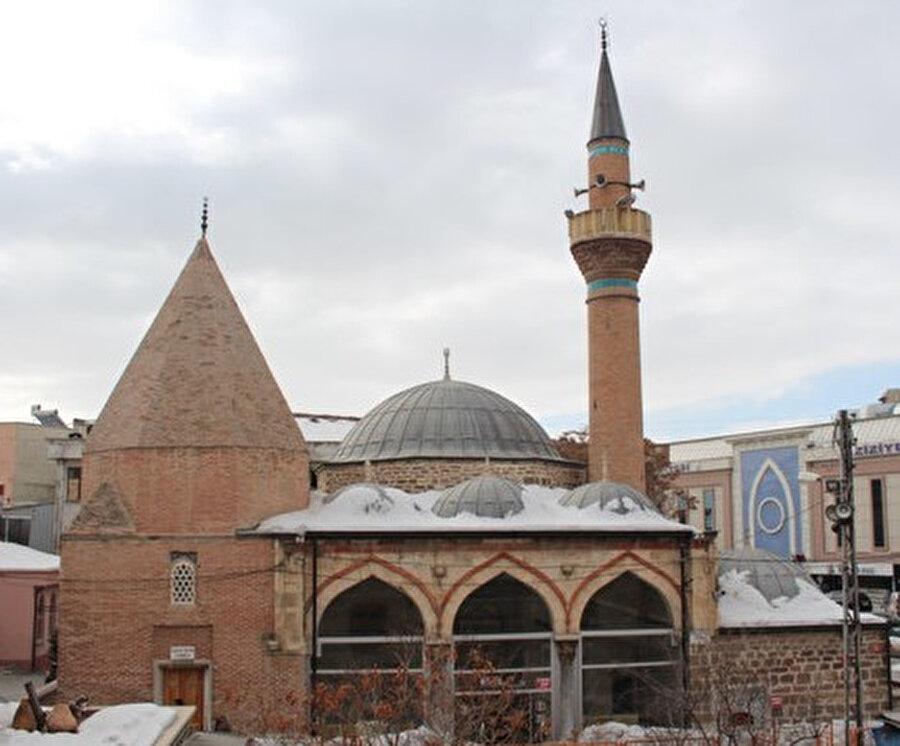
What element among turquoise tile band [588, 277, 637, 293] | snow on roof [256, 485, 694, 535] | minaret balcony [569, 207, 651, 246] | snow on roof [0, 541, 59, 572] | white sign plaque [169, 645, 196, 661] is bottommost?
white sign plaque [169, 645, 196, 661]

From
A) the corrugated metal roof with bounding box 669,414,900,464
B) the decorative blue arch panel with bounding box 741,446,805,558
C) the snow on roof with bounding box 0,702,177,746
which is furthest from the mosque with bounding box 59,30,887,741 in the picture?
the decorative blue arch panel with bounding box 741,446,805,558

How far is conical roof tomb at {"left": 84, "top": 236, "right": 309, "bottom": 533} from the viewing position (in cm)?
1788

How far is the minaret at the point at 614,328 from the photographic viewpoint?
931 inches

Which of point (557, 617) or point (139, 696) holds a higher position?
point (557, 617)

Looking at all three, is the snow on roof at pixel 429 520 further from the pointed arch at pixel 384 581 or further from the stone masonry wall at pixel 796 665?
the stone masonry wall at pixel 796 665

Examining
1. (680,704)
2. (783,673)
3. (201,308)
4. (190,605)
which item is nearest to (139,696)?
(190,605)

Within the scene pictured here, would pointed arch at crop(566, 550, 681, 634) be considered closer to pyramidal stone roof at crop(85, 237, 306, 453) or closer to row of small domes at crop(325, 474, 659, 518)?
row of small domes at crop(325, 474, 659, 518)

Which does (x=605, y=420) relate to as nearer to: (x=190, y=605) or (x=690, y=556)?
(x=690, y=556)

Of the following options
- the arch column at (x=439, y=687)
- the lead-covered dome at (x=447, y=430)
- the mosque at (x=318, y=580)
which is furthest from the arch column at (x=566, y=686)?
the lead-covered dome at (x=447, y=430)

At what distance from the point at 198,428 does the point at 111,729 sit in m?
7.91

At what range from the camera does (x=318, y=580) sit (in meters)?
17.6

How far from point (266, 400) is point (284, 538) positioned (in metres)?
2.70

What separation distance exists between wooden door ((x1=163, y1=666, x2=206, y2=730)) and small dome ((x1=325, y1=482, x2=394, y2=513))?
12.2 ft

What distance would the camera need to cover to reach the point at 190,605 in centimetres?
1748
